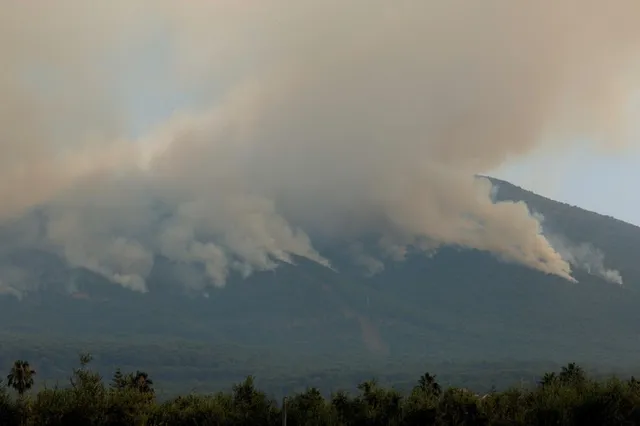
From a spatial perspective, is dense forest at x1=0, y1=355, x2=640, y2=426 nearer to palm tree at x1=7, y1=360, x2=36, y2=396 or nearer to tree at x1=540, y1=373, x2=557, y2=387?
tree at x1=540, y1=373, x2=557, y2=387

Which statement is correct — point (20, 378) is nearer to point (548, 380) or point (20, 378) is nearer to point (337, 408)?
point (337, 408)

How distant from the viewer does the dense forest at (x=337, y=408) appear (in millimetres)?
64938

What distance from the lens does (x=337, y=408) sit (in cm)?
7262

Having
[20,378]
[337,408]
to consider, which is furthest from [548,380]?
[20,378]

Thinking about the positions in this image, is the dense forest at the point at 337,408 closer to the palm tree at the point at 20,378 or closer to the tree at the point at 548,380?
the tree at the point at 548,380

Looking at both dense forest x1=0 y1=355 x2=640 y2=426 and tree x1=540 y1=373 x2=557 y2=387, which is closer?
dense forest x1=0 y1=355 x2=640 y2=426

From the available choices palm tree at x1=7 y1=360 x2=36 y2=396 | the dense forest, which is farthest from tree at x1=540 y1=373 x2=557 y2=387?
palm tree at x1=7 y1=360 x2=36 y2=396

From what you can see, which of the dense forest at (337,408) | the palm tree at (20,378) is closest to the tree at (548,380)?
the dense forest at (337,408)

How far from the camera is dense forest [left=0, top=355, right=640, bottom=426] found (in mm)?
64938

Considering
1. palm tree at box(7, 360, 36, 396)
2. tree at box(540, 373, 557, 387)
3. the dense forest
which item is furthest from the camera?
palm tree at box(7, 360, 36, 396)

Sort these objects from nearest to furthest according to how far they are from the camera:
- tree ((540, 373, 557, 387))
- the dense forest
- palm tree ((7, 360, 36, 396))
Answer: the dense forest
tree ((540, 373, 557, 387))
palm tree ((7, 360, 36, 396))

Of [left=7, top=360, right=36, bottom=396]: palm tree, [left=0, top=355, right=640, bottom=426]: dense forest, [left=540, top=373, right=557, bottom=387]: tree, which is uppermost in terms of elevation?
[left=540, top=373, right=557, bottom=387]: tree

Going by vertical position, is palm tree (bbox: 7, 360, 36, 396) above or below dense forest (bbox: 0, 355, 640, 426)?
below

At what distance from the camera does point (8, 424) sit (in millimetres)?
66688
